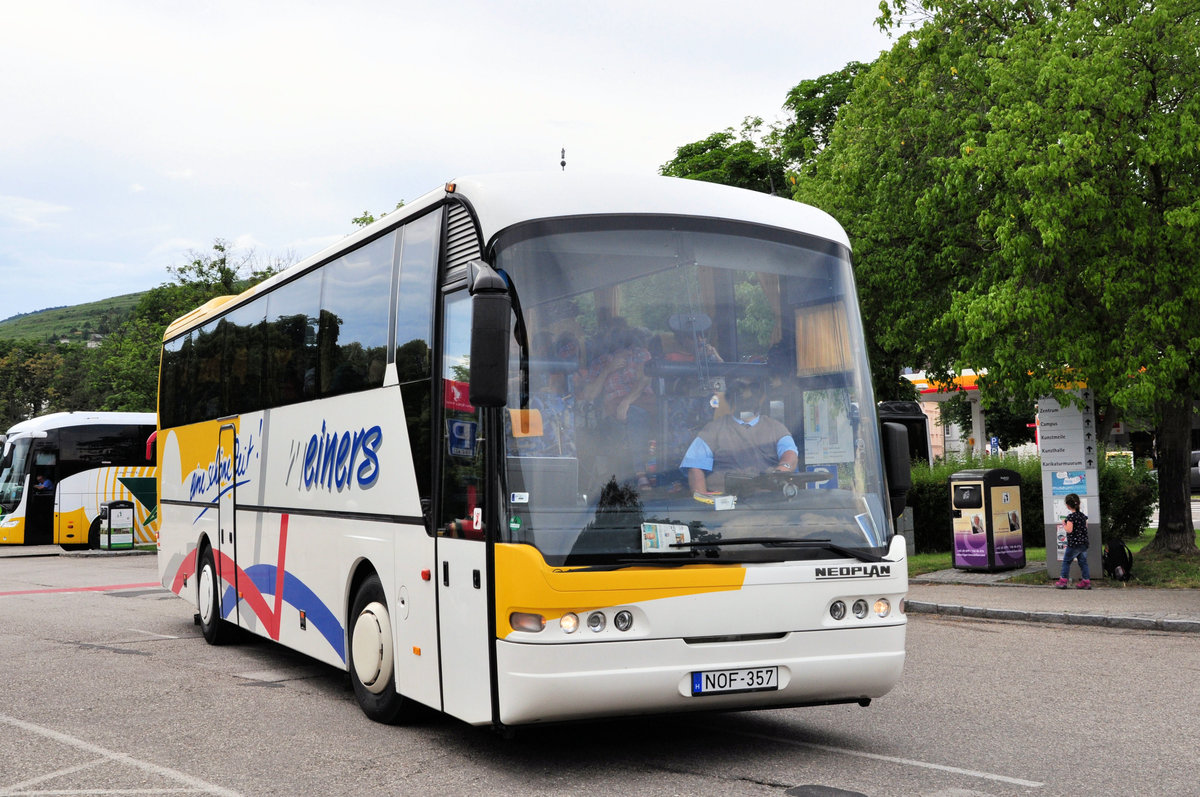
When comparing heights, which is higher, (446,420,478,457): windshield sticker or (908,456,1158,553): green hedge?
(446,420,478,457): windshield sticker

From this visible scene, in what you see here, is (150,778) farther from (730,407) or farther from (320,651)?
(730,407)

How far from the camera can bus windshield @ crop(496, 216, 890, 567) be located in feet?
21.1

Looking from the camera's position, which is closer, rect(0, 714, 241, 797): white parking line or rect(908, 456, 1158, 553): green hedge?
rect(0, 714, 241, 797): white parking line

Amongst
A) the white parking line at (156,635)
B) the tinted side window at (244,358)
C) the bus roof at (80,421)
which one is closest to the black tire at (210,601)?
the white parking line at (156,635)

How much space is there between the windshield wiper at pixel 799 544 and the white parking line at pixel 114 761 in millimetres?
2752

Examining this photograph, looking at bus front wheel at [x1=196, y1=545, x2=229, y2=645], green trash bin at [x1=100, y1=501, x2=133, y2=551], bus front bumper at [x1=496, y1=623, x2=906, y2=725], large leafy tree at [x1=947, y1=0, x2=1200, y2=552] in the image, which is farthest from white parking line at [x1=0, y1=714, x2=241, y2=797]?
green trash bin at [x1=100, y1=501, x2=133, y2=551]

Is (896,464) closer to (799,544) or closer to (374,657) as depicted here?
(799,544)

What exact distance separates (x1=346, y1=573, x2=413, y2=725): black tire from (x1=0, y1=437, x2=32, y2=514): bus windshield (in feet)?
94.0

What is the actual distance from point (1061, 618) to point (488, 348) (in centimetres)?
1052

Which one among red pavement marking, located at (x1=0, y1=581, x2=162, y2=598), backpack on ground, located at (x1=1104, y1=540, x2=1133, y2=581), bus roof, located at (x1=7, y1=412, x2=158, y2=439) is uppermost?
bus roof, located at (x1=7, y1=412, x2=158, y2=439)

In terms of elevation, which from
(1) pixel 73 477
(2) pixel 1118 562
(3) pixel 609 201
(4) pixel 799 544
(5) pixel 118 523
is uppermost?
(3) pixel 609 201

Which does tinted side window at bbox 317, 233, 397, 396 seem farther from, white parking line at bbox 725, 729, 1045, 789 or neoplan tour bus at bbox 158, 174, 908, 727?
white parking line at bbox 725, 729, 1045, 789

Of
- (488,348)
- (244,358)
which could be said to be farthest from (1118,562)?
(488,348)

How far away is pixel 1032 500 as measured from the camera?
24.4 m
